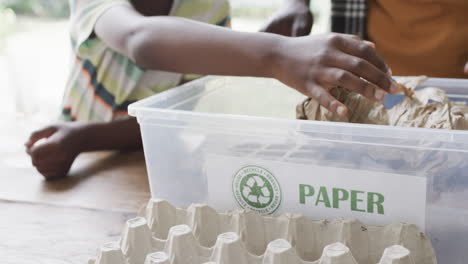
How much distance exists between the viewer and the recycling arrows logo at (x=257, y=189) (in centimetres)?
52

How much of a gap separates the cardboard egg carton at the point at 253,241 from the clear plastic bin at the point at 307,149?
4 cm

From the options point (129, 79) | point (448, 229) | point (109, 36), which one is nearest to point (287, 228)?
point (448, 229)

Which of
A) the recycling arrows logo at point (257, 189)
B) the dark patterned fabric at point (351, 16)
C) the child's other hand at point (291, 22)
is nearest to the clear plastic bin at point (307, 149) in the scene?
the recycling arrows logo at point (257, 189)

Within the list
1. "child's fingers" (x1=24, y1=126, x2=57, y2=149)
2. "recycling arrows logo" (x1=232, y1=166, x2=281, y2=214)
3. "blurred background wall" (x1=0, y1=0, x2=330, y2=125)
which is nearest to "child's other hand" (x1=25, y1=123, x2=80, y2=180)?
"child's fingers" (x1=24, y1=126, x2=57, y2=149)

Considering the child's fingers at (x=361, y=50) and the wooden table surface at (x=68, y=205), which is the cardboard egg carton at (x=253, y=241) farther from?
the child's fingers at (x=361, y=50)

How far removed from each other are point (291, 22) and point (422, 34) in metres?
0.29

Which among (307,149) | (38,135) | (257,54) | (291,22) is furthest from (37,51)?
(307,149)

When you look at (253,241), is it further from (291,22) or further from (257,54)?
(291,22)

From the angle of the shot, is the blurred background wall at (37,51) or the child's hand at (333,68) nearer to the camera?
the child's hand at (333,68)

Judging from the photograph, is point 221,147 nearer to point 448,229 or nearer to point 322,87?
point 322,87

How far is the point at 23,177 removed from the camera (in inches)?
30.9

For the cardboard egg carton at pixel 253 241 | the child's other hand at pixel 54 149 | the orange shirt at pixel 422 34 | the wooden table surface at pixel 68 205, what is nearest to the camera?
the cardboard egg carton at pixel 253 241

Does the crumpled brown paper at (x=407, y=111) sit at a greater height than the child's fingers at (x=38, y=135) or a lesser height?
greater

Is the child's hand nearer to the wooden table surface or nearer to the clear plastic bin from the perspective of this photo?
the clear plastic bin
